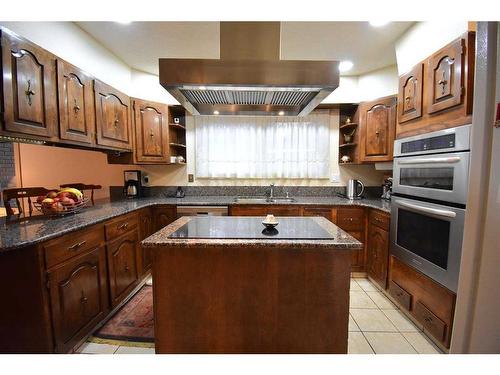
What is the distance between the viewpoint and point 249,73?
1135 mm

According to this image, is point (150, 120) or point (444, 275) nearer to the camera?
point (444, 275)

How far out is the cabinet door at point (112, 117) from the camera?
2170 mm

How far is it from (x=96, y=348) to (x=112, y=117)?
208 cm

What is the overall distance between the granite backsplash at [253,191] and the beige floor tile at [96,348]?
1.92 m

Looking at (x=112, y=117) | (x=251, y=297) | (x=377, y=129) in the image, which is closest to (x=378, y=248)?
(x=377, y=129)

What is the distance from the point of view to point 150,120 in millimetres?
2756

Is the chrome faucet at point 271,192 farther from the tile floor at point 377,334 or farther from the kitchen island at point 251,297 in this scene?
the kitchen island at point 251,297

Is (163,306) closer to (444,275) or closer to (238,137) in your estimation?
(444,275)

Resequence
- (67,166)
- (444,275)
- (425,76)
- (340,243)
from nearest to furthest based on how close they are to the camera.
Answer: (340,243) < (444,275) < (425,76) < (67,166)

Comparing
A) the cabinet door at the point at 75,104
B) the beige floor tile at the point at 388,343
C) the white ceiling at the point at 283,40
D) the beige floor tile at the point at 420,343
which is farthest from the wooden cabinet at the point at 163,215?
the beige floor tile at the point at 420,343

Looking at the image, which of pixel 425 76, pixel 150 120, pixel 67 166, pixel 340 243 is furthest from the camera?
pixel 67 166

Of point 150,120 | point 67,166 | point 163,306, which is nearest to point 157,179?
point 150,120

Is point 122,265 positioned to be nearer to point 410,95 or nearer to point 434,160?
point 434,160
